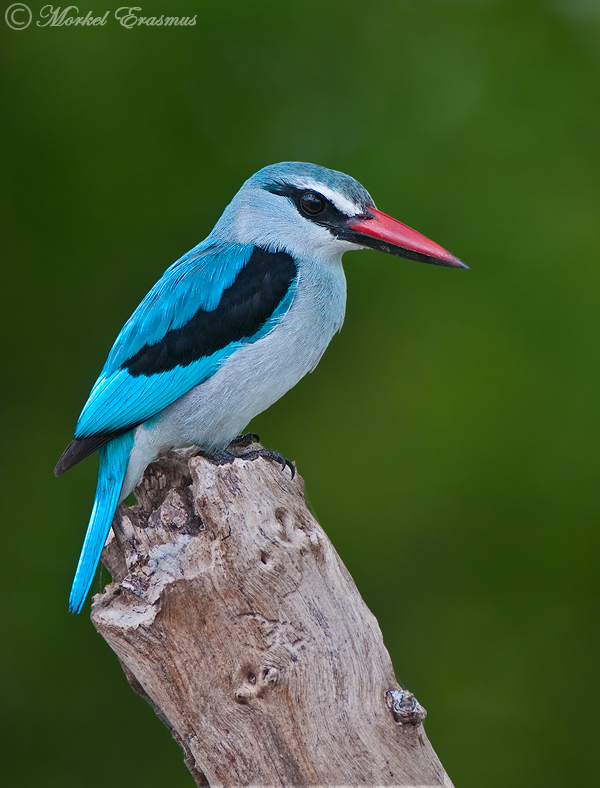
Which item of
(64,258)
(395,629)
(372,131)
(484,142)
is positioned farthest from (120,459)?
(484,142)

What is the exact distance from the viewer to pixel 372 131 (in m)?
4.88

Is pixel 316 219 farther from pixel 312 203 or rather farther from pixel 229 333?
pixel 229 333

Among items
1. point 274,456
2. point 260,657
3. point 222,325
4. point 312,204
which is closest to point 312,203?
point 312,204

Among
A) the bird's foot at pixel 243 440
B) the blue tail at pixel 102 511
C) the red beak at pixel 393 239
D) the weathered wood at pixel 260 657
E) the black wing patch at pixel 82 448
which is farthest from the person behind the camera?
the bird's foot at pixel 243 440

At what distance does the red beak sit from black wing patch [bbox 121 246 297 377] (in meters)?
0.33

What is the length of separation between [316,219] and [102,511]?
4.26 feet

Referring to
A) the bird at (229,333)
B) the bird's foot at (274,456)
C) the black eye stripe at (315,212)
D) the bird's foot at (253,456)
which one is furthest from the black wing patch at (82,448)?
the black eye stripe at (315,212)

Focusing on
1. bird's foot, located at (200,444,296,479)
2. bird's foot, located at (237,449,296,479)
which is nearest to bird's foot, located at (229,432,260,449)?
bird's foot, located at (200,444,296,479)

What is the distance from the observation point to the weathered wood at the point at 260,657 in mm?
2211

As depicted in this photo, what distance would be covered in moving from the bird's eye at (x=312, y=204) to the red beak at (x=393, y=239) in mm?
126

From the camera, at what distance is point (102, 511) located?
9.00 ft

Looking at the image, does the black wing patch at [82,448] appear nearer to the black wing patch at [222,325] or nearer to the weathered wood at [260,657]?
the black wing patch at [222,325]

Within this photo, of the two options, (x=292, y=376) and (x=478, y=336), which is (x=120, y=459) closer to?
(x=292, y=376)

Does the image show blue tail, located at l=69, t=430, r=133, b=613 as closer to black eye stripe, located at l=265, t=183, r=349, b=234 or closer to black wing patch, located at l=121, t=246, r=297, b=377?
black wing patch, located at l=121, t=246, r=297, b=377
